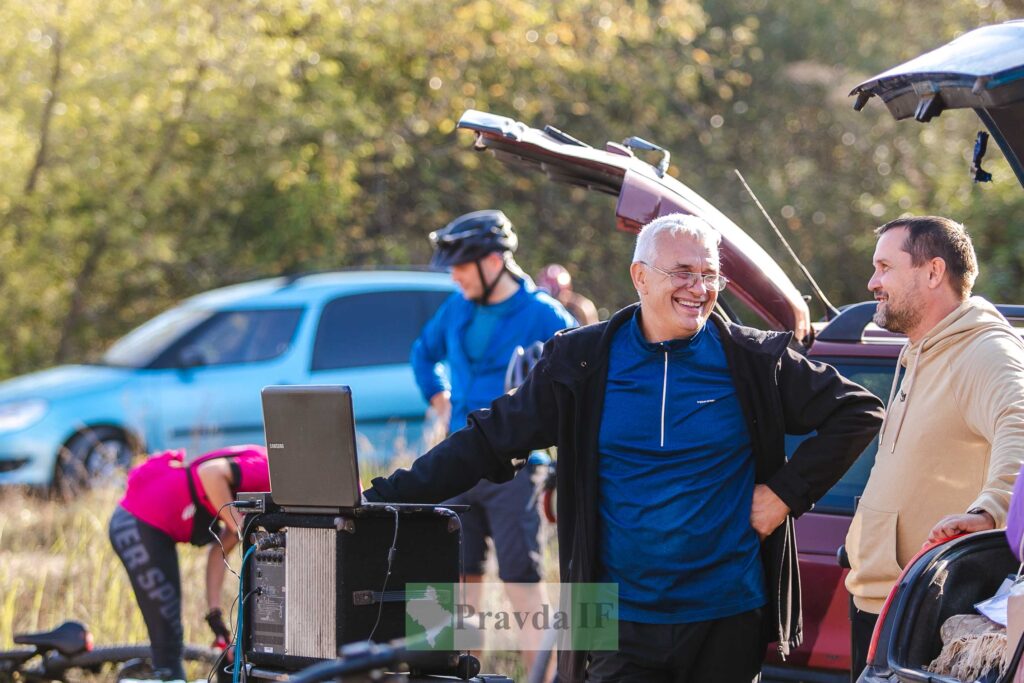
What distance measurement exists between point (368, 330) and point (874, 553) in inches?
332

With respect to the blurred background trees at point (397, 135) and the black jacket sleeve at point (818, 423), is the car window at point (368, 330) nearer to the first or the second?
the blurred background trees at point (397, 135)

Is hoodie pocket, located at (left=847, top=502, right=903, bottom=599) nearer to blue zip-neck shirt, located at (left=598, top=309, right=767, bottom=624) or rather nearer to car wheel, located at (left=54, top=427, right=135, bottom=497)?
blue zip-neck shirt, located at (left=598, top=309, right=767, bottom=624)

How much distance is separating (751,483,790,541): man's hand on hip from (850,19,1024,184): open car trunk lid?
115 cm

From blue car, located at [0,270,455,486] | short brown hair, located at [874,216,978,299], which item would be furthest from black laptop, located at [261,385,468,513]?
blue car, located at [0,270,455,486]

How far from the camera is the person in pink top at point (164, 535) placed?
6.05 metres

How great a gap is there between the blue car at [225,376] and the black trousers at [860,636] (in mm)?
6407

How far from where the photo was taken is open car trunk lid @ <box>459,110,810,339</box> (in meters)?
5.11

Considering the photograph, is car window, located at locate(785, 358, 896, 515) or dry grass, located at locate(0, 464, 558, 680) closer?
car window, located at locate(785, 358, 896, 515)

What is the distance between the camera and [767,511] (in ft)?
13.4

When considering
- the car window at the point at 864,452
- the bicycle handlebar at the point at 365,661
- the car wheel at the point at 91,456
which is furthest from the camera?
the car wheel at the point at 91,456

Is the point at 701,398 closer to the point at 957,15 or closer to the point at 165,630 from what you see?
the point at 165,630

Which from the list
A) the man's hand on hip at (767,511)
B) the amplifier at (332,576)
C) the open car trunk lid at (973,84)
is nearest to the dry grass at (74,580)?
the amplifier at (332,576)

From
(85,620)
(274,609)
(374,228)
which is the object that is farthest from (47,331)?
(274,609)

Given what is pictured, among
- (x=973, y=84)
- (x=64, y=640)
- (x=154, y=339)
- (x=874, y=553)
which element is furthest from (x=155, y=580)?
(x=154, y=339)
